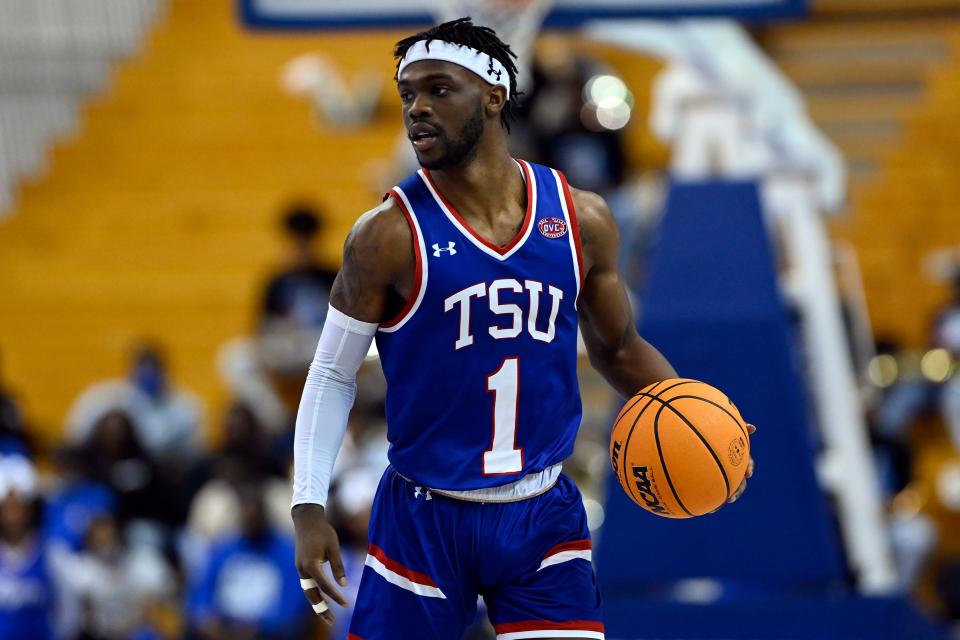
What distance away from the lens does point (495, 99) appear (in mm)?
4496

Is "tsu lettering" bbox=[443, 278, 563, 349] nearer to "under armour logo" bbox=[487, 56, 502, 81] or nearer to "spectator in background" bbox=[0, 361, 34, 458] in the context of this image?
"under armour logo" bbox=[487, 56, 502, 81]

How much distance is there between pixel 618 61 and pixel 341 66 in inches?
115

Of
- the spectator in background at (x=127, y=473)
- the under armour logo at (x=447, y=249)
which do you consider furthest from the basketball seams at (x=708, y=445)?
the spectator in background at (x=127, y=473)

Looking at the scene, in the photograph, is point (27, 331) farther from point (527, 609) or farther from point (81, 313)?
point (527, 609)

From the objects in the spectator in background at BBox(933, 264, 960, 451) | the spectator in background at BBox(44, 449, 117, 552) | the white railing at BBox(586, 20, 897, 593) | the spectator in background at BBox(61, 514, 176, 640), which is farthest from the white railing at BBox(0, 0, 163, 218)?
the white railing at BBox(586, 20, 897, 593)

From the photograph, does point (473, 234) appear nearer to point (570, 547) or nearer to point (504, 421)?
point (504, 421)

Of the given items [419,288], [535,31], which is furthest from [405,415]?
[535,31]

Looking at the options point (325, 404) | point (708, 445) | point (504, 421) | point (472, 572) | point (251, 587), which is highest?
point (325, 404)

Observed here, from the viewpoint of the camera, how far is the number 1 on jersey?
14.6 ft

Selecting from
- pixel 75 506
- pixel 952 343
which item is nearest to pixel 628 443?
→ pixel 75 506

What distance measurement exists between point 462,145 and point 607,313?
2.15 ft

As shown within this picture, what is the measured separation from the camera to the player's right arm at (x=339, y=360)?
4.34 meters

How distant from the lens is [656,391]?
15.3 ft

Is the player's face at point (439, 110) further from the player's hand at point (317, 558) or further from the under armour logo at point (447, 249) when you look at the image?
the player's hand at point (317, 558)
